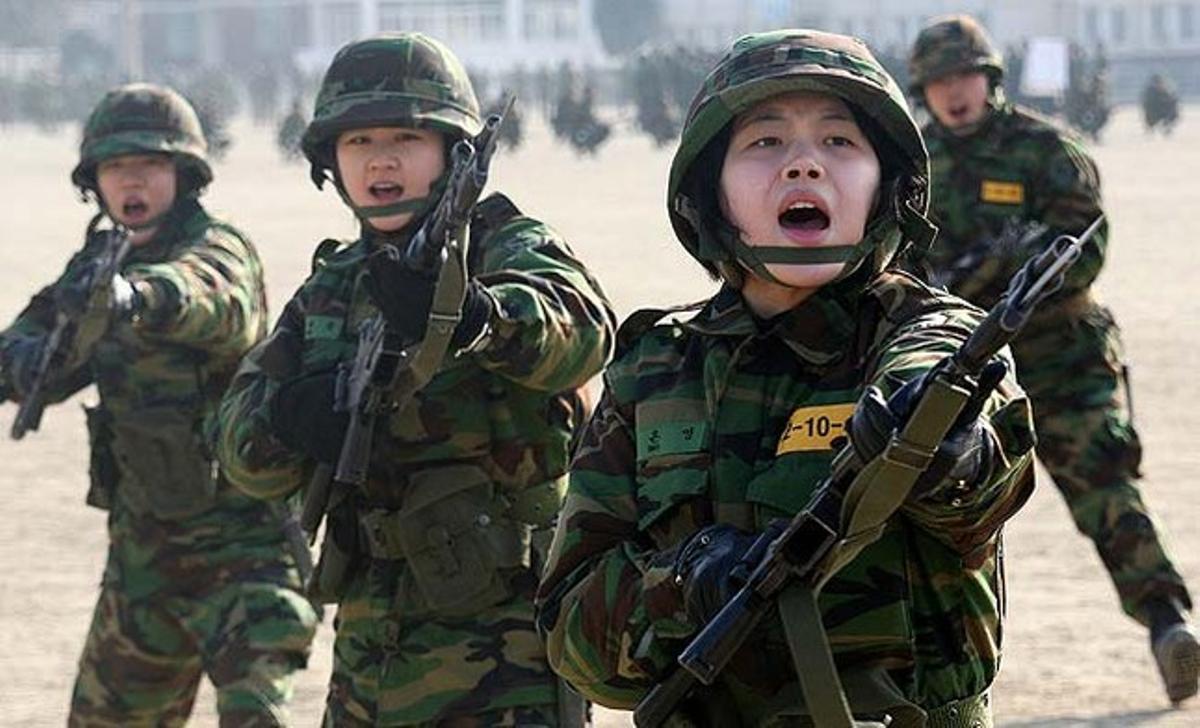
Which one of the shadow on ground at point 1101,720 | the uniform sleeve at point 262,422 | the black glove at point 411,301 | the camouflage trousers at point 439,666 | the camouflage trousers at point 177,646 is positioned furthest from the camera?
the shadow on ground at point 1101,720

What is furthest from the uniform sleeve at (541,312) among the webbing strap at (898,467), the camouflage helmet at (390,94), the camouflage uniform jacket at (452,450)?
the webbing strap at (898,467)

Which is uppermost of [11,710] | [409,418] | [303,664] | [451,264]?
[451,264]

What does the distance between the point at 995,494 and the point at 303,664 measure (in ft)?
13.4

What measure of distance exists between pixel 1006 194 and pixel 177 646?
3150mm

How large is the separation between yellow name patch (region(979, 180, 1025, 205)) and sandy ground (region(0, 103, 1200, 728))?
4.97 feet

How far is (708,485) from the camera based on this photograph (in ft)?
11.5

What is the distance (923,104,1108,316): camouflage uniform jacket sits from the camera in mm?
8484

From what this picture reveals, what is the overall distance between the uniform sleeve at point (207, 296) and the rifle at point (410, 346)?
132 cm

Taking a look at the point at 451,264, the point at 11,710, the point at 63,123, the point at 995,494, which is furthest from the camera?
Answer: the point at 63,123

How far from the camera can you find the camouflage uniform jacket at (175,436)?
697 cm

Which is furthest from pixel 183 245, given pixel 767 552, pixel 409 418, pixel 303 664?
pixel 767 552

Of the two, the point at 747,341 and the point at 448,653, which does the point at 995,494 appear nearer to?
the point at 747,341

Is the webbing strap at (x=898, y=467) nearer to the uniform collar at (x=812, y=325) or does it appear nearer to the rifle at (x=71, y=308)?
the uniform collar at (x=812, y=325)

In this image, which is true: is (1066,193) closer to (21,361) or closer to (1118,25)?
(21,361)
